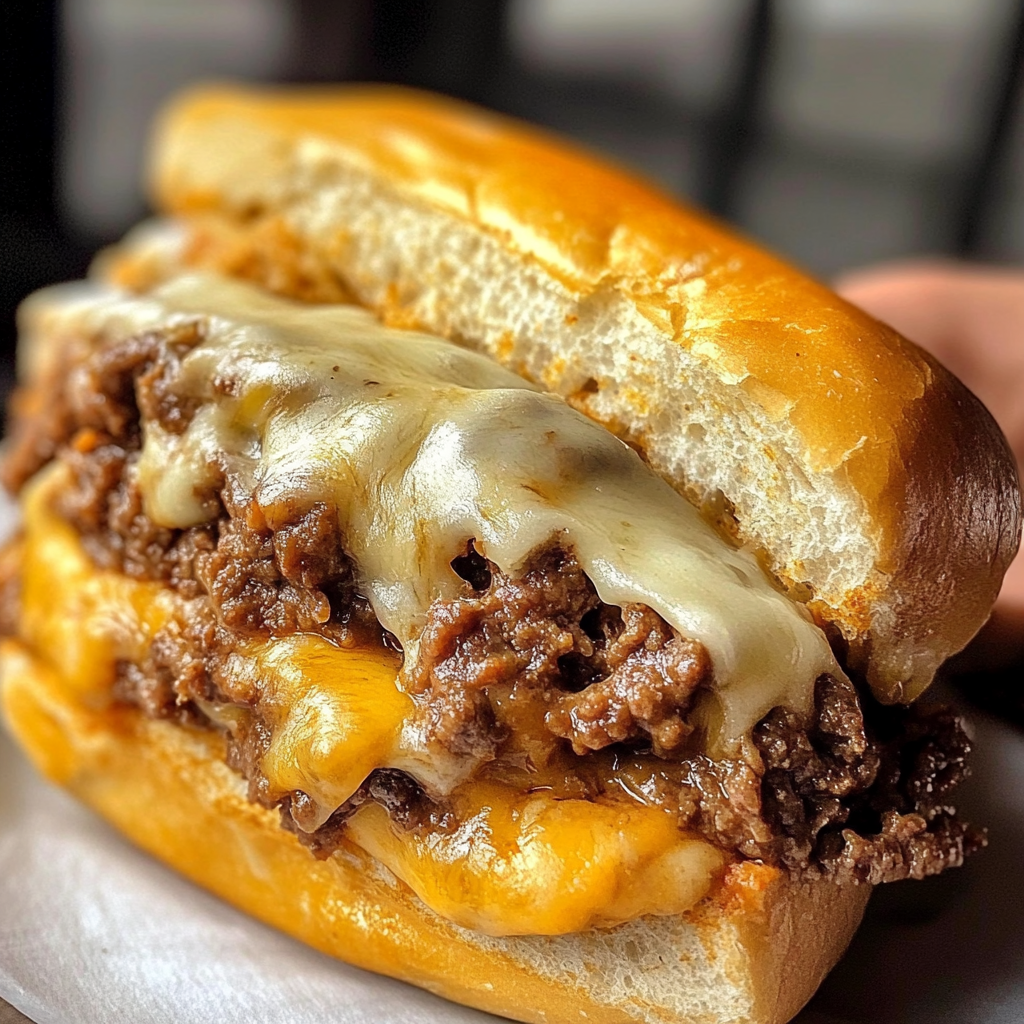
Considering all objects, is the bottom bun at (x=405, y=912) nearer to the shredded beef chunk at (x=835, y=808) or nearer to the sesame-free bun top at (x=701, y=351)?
the shredded beef chunk at (x=835, y=808)

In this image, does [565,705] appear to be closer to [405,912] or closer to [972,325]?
[405,912]

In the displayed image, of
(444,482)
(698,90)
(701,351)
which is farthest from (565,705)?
(698,90)

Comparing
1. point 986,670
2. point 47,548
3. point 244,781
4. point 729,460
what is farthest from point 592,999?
point 47,548

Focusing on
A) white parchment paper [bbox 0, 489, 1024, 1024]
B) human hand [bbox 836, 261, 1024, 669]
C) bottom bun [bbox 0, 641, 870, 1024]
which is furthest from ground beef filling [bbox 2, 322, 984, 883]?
human hand [bbox 836, 261, 1024, 669]

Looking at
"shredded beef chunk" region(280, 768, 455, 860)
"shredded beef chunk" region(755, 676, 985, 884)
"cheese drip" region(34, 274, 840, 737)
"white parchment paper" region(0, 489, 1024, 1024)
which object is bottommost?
"white parchment paper" region(0, 489, 1024, 1024)

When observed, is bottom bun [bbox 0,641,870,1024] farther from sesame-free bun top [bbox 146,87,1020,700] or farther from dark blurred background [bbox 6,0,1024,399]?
dark blurred background [bbox 6,0,1024,399]

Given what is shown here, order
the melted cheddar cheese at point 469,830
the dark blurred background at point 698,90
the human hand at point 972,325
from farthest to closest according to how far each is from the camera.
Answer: the dark blurred background at point 698,90 → the human hand at point 972,325 → the melted cheddar cheese at point 469,830

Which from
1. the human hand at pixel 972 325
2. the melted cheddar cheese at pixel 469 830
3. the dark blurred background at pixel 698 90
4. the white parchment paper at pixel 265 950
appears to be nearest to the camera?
the melted cheddar cheese at pixel 469 830

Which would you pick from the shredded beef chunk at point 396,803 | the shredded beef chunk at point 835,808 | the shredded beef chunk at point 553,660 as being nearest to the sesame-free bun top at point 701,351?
the shredded beef chunk at point 835,808
